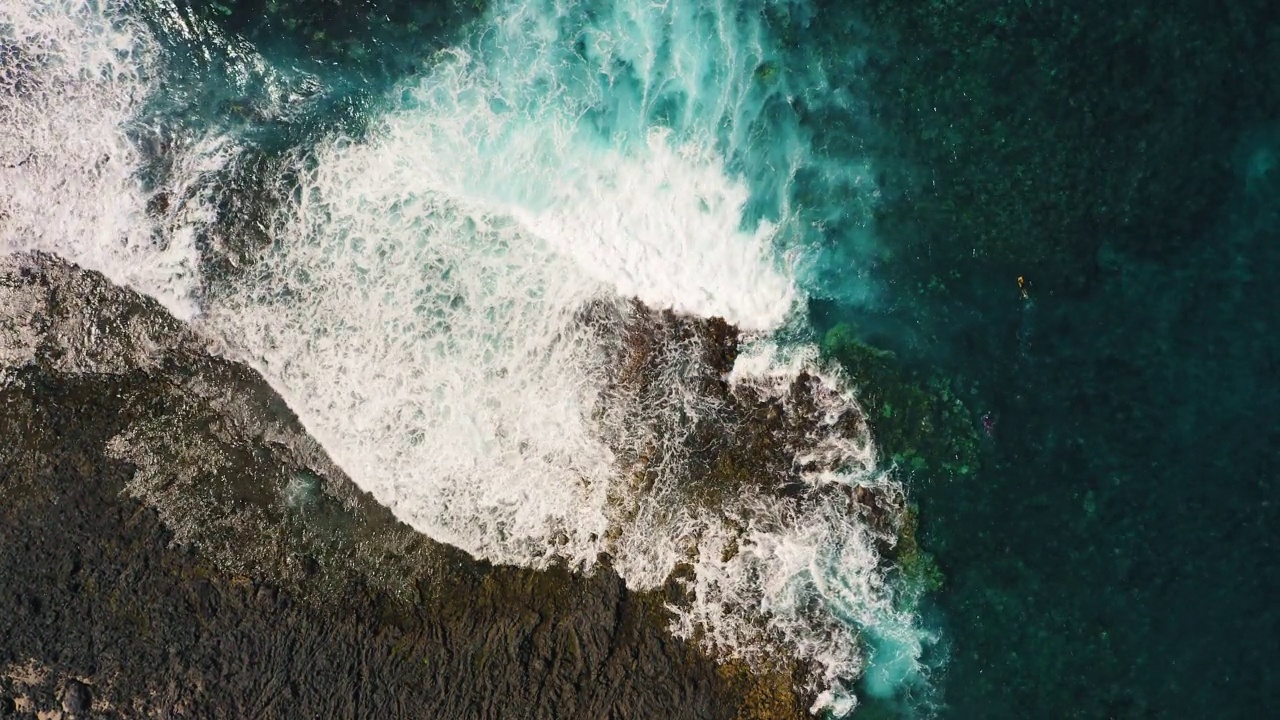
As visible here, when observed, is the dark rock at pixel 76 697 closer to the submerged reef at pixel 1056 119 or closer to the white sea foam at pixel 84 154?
the white sea foam at pixel 84 154

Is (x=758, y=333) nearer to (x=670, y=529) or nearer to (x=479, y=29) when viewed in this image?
(x=670, y=529)

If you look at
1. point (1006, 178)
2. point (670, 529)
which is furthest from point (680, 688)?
point (1006, 178)

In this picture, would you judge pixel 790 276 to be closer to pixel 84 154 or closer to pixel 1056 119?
pixel 1056 119

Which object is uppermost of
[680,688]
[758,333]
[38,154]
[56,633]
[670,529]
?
[758,333]

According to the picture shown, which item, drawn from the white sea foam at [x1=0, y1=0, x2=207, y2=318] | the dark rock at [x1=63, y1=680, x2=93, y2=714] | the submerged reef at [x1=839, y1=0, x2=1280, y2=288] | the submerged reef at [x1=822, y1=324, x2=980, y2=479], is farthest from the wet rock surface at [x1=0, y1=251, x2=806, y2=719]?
the submerged reef at [x1=839, y1=0, x2=1280, y2=288]

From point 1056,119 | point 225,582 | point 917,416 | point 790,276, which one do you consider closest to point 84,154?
point 225,582

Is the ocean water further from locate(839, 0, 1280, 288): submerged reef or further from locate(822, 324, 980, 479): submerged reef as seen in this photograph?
locate(839, 0, 1280, 288): submerged reef

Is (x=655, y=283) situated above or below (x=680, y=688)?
above
